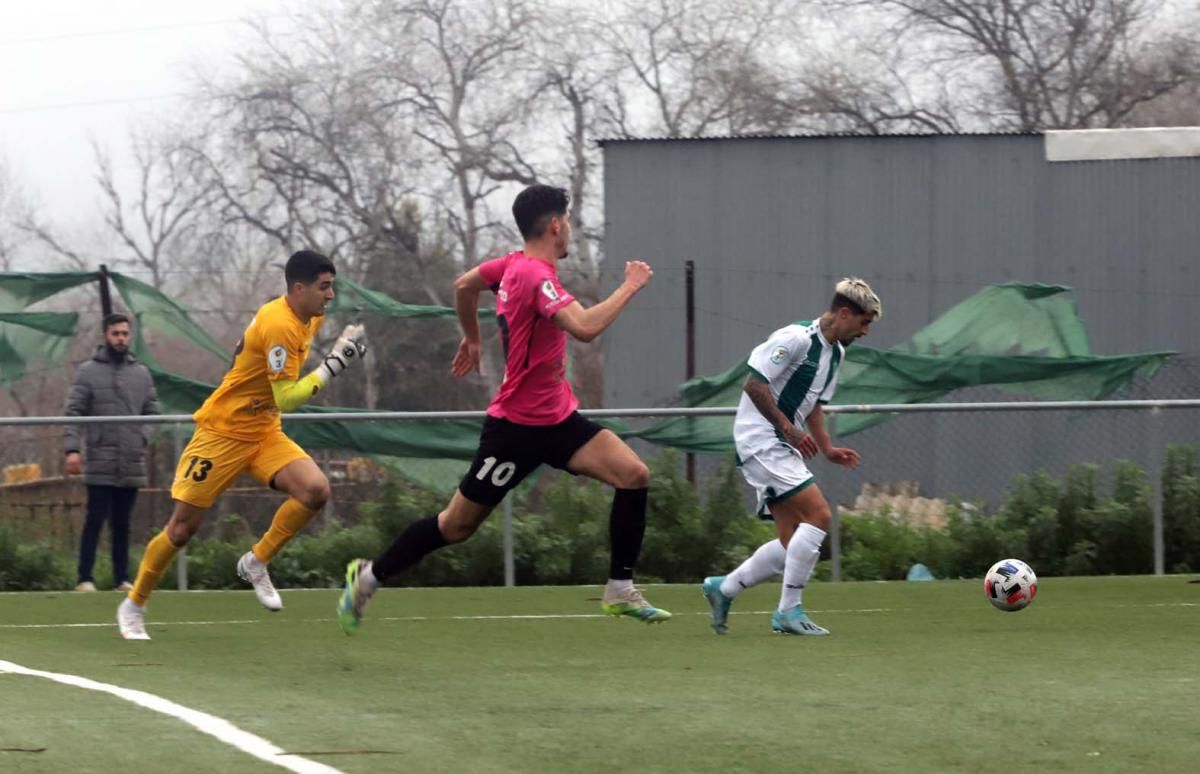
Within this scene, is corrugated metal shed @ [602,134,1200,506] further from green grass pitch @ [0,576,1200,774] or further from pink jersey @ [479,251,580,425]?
pink jersey @ [479,251,580,425]

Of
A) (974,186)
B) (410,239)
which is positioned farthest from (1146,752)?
(410,239)

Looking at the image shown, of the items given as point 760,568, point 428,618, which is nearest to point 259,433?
point 428,618

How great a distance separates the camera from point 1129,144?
21453 mm

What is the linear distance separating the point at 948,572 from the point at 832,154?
9.14 meters

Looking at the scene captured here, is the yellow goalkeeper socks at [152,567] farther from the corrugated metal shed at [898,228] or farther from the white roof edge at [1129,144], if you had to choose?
the white roof edge at [1129,144]

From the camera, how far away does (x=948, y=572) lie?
13.7m

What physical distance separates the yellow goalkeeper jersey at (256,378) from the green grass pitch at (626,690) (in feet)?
3.39

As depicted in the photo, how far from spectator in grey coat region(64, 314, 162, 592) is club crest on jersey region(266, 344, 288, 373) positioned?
437 centimetres

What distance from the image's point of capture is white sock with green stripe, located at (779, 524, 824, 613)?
8875mm

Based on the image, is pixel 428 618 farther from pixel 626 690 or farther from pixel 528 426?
pixel 626 690

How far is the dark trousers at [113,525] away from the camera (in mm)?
12914

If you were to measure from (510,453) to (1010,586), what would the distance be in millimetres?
2990

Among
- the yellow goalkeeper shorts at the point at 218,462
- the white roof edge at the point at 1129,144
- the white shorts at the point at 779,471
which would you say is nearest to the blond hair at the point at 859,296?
the white shorts at the point at 779,471

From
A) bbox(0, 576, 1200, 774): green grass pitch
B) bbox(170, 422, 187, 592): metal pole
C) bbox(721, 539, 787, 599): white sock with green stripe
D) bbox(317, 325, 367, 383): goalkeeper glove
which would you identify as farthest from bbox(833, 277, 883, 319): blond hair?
bbox(170, 422, 187, 592): metal pole
